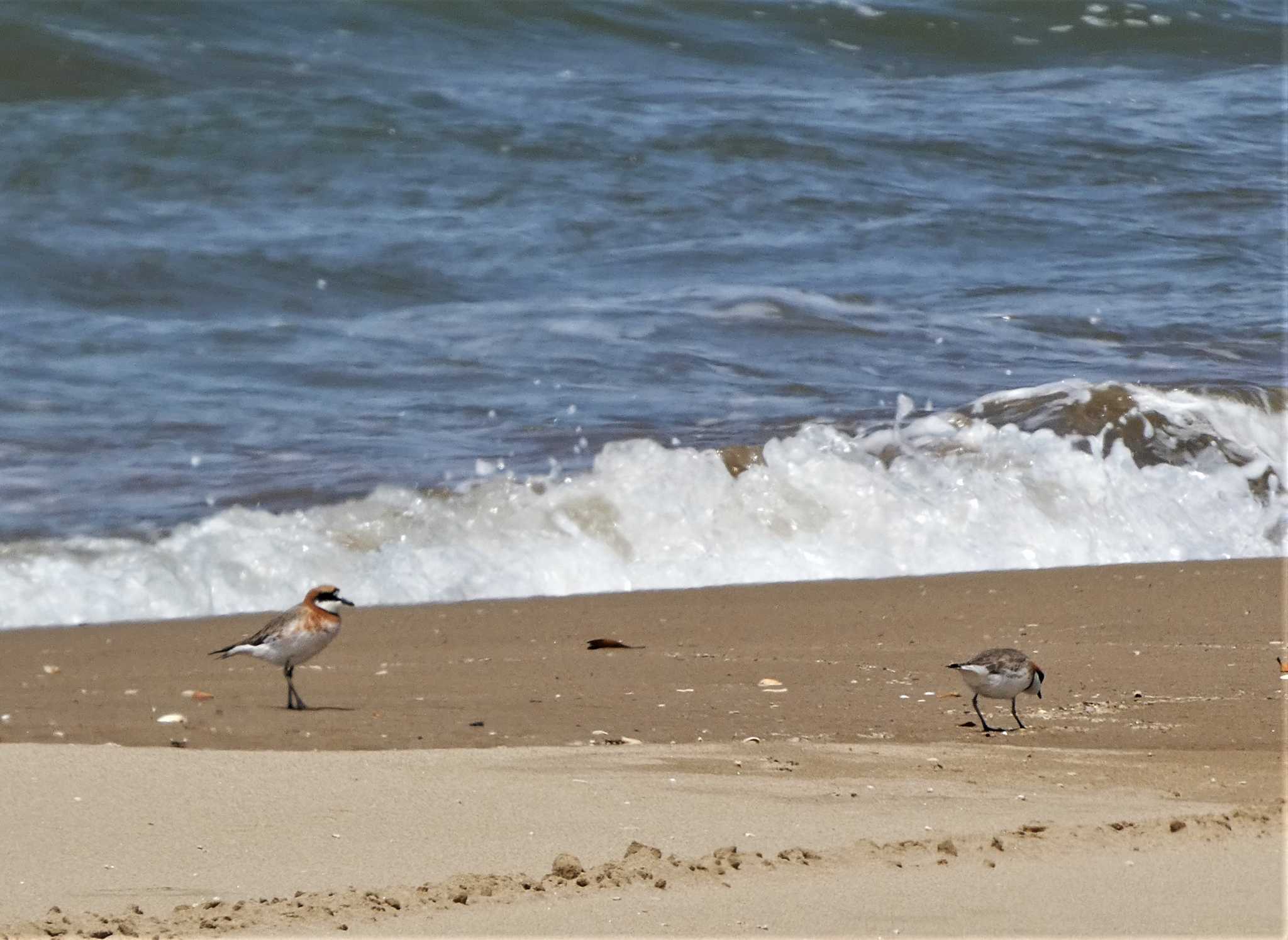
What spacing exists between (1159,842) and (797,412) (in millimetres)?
6010

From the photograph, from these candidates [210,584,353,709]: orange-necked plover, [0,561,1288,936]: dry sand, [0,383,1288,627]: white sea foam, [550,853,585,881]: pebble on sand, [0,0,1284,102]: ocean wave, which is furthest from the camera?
[0,0,1284,102]: ocean wave

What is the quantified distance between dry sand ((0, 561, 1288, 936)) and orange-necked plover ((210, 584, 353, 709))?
0.49ft

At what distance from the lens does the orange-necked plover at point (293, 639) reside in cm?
560

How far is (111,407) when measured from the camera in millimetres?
9789

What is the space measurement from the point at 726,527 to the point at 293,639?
3297 mm

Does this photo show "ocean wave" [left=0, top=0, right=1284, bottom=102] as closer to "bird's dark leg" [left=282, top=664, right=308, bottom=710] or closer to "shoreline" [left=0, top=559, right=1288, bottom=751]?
"shoreline" [left=0, top=559, right=1288, bottom=751]

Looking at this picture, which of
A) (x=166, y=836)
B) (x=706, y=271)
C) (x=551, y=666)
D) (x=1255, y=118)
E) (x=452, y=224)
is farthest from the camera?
(x=1255, y=118)

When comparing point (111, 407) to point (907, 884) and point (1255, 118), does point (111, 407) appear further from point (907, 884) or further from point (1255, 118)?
point (1255, 118)

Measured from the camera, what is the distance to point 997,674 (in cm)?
518

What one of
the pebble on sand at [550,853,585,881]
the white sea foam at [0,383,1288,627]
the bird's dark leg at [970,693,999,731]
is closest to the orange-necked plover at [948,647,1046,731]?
the bird's dark leg at [970,693,999,731]

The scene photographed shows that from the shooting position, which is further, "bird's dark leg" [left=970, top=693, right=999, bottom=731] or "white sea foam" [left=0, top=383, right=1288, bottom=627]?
"white sea foam" [left=0, top=383, right=1288, bottom=627]

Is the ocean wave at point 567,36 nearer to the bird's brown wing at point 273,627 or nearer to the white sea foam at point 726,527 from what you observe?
the white sea foam at point 726,527

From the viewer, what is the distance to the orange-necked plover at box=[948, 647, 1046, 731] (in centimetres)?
516

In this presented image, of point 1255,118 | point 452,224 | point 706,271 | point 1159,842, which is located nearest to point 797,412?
point 706,271
